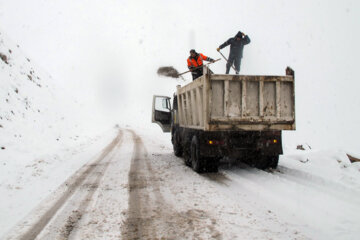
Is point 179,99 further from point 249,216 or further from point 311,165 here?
point 249,216

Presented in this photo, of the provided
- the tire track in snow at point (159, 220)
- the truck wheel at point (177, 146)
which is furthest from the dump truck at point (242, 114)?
the truck wheel at point (177, 146)

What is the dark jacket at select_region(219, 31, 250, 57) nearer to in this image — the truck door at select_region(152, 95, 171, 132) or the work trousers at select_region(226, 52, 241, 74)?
the work trousers at select_region(226, 52, 241, 74)

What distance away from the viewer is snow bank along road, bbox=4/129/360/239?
3.18m

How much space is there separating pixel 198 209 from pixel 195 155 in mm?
2843

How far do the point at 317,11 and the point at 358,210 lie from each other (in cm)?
4989

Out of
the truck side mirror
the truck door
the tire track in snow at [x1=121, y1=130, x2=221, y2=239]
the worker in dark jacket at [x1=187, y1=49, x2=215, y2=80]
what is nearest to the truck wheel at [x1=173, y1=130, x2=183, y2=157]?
the truck door

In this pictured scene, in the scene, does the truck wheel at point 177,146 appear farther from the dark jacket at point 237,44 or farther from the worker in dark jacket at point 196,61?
the dark jacket at point 237,44

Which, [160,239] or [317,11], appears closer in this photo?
[160,239]

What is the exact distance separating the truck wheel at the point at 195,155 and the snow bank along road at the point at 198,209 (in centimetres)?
32

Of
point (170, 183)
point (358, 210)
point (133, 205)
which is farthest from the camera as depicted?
point (170, 183)

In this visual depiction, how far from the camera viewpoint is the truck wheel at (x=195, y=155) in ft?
21.2

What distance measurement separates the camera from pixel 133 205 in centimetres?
423

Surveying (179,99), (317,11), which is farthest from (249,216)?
(317,11)

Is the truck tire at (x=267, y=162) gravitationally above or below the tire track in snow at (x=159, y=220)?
above
